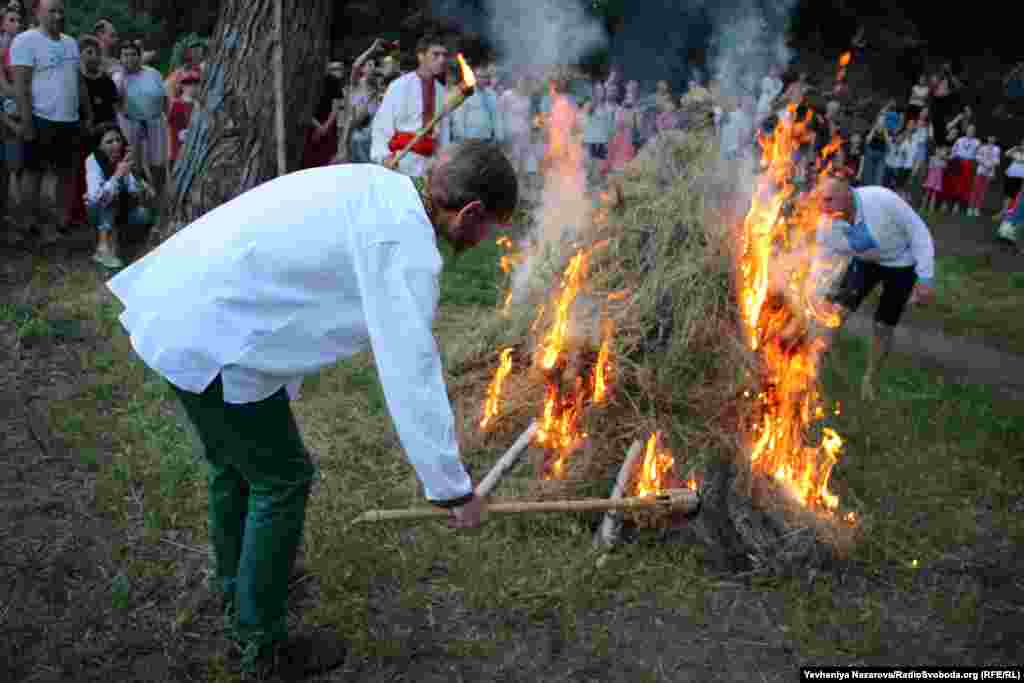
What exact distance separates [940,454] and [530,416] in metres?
2.49

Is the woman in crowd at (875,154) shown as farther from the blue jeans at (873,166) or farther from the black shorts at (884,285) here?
the black shorts at (884,285)

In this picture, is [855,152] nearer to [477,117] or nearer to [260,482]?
[477,117]

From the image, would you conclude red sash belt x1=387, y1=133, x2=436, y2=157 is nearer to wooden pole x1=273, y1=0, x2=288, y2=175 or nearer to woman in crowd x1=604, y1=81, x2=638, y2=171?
wooden pole x1=273, y1=0, x2=288, y2=175

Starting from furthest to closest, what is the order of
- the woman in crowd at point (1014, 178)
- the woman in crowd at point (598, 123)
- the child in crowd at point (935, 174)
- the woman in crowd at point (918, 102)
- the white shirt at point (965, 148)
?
the woman in crowd at point (918, 102) → the child in crowd at point (935, 174) → the white shirt at point (965, 148) → the woman in crowd at point (1014, 178) → the woman in crowd at point (598, 123)

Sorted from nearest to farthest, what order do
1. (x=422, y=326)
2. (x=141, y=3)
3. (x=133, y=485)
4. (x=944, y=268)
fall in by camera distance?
(x=422, y=326)
(x=133, y=485)
(x=944, y=268)
(x=141, y=3)

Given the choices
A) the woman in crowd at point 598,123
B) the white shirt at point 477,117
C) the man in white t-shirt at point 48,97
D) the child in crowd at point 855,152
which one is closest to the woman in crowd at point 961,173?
the child in crowd at point 855,152

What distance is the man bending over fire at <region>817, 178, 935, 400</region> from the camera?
20.5ft

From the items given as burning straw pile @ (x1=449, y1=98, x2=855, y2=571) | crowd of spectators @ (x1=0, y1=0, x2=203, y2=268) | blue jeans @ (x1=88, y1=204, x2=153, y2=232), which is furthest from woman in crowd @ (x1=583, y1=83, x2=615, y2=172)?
burning straw pile @ (x1=449, y1=98, x2=855, y2=571)

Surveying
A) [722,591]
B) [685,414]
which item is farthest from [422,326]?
[685,414]

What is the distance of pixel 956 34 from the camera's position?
24531 mm

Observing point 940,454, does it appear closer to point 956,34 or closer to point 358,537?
point 358,537

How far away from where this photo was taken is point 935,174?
17.6 m

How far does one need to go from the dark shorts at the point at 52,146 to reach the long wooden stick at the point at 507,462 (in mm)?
6194

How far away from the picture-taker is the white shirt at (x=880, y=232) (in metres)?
6.37
